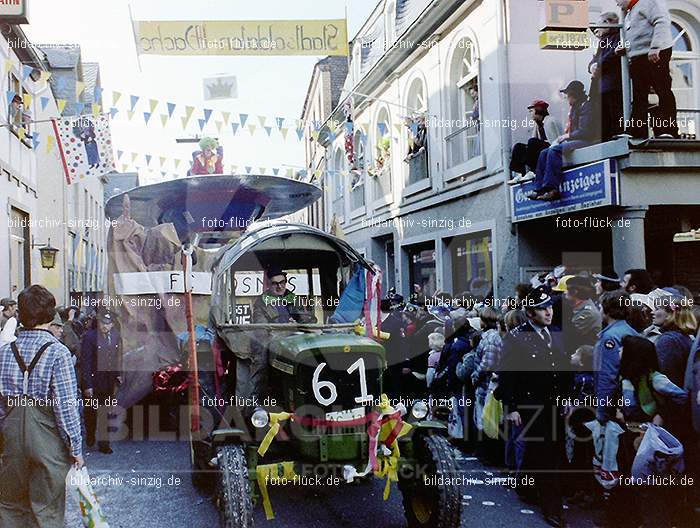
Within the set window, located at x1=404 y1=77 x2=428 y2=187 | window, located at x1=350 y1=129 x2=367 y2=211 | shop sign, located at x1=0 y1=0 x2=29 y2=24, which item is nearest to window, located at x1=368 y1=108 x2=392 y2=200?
window, located at x1=350 y1=129 x2=367 y2=211

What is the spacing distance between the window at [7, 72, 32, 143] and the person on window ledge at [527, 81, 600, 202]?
6.72m

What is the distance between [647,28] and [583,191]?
199 cm

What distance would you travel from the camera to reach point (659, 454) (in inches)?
167

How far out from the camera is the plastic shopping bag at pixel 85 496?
3887 millimetres

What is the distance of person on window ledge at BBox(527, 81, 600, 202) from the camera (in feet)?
26.2

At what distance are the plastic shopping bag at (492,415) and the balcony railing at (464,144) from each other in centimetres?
569

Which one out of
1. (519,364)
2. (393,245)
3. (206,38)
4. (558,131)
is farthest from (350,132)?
(519,364)

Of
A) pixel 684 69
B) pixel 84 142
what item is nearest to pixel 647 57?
pixel 684 69

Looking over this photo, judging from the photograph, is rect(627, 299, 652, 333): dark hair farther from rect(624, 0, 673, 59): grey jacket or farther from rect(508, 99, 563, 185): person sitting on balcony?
rect(508, 99, 563, 185): person sitting on balcony

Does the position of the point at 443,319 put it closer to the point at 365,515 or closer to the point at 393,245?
the point at 365,515

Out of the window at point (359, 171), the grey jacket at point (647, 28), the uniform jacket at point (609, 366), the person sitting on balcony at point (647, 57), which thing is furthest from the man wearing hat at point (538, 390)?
the window at point (359, 171)

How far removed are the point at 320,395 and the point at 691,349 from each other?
8.20 ft

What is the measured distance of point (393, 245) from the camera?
50.0 feet

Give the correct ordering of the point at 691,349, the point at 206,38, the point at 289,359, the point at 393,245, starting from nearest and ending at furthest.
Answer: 1. the point at 691,349
2. the point at 289,359
3. the point at 206,38
4. the point at 393,245
